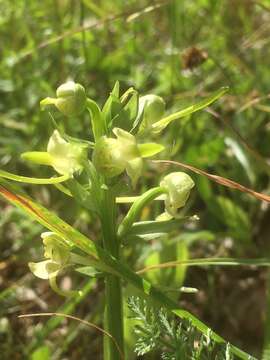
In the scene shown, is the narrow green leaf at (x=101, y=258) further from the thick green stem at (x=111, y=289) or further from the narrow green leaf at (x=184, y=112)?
the narrow green leaf at (x=184, y=112)

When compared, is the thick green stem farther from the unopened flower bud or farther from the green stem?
the unopened flower bud

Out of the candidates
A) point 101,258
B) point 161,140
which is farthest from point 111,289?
point 161,140

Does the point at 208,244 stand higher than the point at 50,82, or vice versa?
the point at 50,82

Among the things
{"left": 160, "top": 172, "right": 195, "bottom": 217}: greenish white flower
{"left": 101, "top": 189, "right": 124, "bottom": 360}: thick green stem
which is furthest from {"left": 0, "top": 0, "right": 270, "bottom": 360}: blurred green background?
{"left": 160, "top": 172, "right": 195, "bottom": 217}: greenish white flower

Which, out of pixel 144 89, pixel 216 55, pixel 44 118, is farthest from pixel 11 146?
pixel 216 55

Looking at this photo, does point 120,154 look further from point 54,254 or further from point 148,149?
point 54,254

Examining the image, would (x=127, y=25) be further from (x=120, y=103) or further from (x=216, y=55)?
(x=120, y=103)
